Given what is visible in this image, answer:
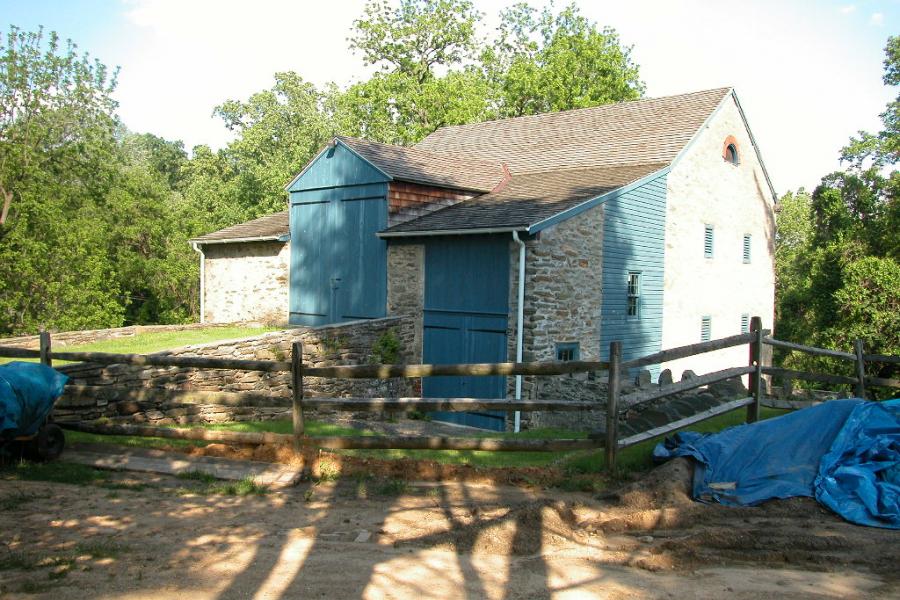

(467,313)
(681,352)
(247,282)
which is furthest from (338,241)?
(681,352)

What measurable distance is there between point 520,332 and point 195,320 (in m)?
20.7

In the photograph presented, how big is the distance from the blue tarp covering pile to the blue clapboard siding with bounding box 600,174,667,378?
9929mm

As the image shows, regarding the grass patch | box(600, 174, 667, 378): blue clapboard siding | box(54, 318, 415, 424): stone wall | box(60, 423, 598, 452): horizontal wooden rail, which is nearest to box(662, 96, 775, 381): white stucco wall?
box(600, 174, 667, 378): blue clapboard siding

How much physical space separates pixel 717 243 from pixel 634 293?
16.6ft

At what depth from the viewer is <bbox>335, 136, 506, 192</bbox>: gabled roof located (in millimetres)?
18297

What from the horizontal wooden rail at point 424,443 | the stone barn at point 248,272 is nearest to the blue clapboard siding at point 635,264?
the stone barn at point 248,272

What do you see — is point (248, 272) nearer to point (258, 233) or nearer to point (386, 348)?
point (258, 233)

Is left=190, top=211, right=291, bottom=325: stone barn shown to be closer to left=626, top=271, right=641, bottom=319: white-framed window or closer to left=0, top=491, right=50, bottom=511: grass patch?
left=626, top=271, right=641, bottom=319: white-framed window

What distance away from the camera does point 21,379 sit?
762cm

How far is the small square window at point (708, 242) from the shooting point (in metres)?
21.2

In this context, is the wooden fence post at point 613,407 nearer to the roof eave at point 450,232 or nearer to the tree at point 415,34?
the roof eave at point 450,232

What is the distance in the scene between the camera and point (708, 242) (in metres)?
21.4

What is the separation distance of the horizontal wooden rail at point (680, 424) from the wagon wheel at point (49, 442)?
641cm

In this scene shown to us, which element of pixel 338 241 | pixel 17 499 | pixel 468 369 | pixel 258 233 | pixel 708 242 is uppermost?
pixel 258 233
